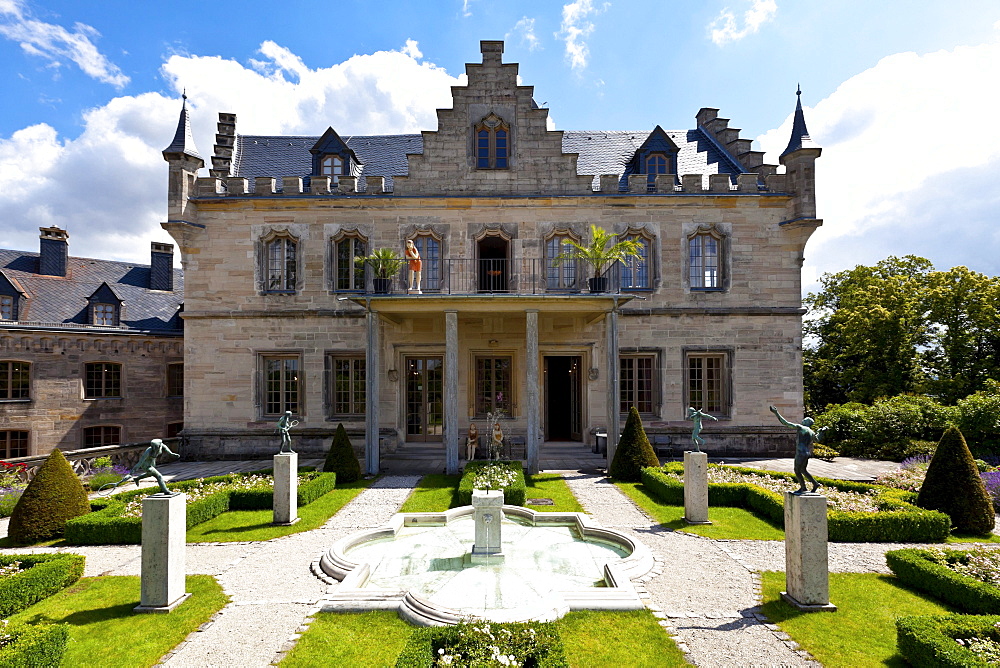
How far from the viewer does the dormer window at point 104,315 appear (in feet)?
79.1

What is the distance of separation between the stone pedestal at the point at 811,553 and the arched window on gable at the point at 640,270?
14.1 m

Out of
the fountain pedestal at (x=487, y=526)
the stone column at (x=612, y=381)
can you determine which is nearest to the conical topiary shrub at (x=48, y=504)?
the fountain pedestal at (x=487, y=526)

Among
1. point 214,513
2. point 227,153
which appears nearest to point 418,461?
point 214,513

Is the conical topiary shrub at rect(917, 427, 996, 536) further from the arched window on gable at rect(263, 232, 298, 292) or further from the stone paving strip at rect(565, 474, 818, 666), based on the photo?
the arched window on gable at rect(263, 232, 298, 292)

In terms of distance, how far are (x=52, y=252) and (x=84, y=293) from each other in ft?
9.27

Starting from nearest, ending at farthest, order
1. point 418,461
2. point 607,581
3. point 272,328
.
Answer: point 607,581 < point 418,461 < point 272,328

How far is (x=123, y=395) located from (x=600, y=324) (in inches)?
908

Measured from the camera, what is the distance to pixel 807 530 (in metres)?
6.76

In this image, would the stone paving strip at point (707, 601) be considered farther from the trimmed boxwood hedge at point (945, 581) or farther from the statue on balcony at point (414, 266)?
the statue on balcony at point (414, 266)

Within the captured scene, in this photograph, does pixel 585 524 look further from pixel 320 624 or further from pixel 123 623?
pixel 123 623

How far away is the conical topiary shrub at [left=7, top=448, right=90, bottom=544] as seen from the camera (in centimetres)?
1010

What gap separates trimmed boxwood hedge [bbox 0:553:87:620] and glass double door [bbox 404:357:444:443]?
12.8 metres

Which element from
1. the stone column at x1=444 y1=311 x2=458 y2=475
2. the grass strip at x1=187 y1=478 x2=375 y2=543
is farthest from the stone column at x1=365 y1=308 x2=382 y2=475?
the grass strip at x1=187 y1=478 x2=375 y2=543

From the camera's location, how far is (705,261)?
67.1 feet
